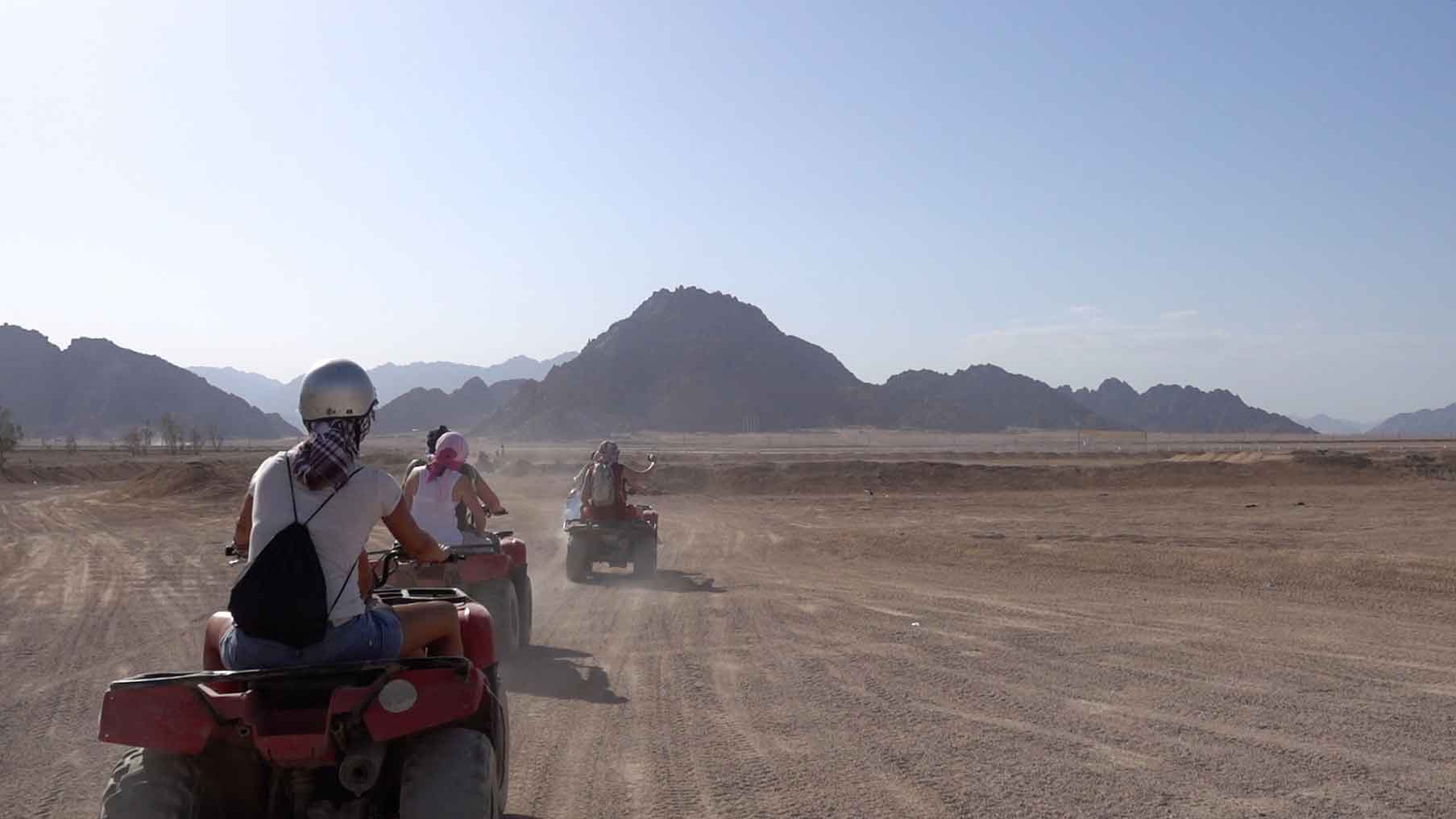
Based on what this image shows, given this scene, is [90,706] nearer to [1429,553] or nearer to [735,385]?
[1429,553]

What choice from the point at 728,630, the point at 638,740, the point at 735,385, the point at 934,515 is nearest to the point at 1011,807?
→ the point at 638,740

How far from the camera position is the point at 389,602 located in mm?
5578

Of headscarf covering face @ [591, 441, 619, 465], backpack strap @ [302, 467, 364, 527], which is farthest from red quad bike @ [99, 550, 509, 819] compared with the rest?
headscarf covering face @ [591, 441, 619, 465]

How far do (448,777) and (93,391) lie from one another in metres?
204

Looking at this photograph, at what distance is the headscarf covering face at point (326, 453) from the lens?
4.39m

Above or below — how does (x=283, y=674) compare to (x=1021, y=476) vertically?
above

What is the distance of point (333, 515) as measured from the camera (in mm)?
4391

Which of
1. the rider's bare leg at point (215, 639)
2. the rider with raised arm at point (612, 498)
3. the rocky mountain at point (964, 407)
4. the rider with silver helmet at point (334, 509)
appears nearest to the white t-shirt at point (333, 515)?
the rider with silver helmet at point (334, 509)

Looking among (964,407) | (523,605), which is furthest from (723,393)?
(523,605)

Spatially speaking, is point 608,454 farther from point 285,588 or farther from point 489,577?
point 285,588

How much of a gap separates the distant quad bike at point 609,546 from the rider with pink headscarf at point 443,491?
26.7ft

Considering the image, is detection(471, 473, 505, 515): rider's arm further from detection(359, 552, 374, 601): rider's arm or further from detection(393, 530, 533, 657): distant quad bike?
detection(359, 552, 374, 601): rider's arm

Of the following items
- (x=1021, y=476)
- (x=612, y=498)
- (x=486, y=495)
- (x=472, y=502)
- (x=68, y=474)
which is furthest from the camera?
(x=68, y=474)

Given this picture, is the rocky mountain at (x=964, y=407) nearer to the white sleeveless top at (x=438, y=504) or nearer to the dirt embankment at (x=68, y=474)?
the dirt embankment at (x=68, y=474)
